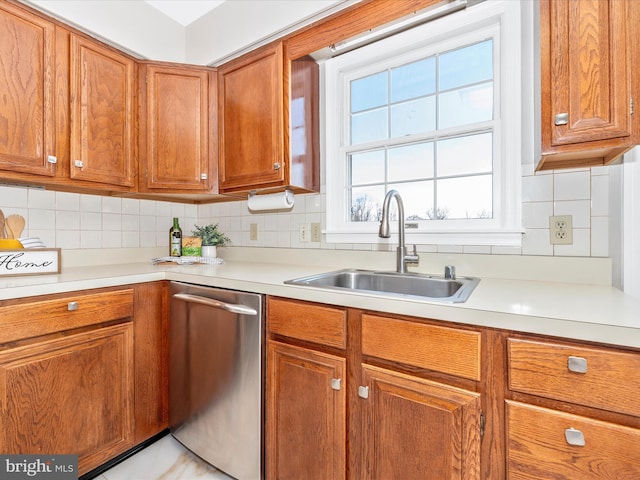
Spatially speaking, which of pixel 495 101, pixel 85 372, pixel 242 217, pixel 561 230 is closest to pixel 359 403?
pixel 561 230

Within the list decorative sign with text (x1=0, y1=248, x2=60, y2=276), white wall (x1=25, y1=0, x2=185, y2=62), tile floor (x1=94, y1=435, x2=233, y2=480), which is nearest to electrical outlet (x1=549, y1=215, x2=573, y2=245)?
tile floor (x1=94, y1=435, x2=233, y2=480)

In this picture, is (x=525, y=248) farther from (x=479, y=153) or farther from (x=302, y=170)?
(x=302, y=170)

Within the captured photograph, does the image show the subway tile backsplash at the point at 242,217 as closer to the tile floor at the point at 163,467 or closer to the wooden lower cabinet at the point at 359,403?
the wooden lower cabinet at the point at 359,403

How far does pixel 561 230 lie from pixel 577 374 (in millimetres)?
761

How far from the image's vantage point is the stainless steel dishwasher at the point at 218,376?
130 cm

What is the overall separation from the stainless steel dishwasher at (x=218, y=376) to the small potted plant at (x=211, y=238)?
0.61 metres

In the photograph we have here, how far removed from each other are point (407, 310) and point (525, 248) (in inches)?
30.5

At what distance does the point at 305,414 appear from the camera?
3.87 feet

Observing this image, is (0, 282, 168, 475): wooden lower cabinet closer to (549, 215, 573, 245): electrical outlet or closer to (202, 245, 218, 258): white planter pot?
(202, 245, 218, 258): white planter pot

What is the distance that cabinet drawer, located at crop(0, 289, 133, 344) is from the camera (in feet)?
3.78

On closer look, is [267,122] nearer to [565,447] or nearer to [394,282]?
[394,282]

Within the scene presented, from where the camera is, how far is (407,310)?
96cm

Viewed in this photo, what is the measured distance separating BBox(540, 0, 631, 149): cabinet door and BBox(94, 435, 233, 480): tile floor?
197 cm

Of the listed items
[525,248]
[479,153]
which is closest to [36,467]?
[525,248]
